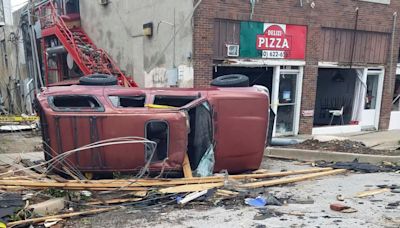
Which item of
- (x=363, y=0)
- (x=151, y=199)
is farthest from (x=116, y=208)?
(x=363, y=0)

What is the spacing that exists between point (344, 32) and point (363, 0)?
54.6 inches

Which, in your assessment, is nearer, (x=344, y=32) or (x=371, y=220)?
(x=371, y=220)

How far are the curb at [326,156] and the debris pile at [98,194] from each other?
9.03 ft

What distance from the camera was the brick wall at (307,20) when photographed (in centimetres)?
1050

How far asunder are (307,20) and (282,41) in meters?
1.30

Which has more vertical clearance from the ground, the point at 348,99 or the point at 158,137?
the point at 158,137

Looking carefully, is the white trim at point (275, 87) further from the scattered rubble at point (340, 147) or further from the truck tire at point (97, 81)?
the truck tire at point (97, 81)

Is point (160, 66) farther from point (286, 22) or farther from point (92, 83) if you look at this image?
point (92, 83)

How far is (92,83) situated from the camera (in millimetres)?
6238

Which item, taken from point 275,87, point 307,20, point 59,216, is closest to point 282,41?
point 307,20

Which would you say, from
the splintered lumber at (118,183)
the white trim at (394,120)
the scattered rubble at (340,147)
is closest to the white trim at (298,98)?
the scattered rubble at (340,147)

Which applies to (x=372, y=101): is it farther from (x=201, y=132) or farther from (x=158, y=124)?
(x=158, y=124)

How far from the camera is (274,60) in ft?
38.8

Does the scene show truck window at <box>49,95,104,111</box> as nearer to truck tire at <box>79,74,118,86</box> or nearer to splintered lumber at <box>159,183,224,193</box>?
truck tire at <box>79,74,118,86</box>
